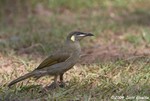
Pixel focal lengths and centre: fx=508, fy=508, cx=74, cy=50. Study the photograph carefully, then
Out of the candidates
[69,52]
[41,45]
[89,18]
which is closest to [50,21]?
[89,18]

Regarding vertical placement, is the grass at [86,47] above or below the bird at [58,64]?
below

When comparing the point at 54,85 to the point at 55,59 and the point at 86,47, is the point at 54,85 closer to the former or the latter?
the point at 55,59

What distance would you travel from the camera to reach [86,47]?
10.3 metres

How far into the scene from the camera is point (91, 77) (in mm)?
7594

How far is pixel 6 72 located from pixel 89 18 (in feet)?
19.4

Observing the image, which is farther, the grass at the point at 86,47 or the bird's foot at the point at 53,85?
the bird's foot at the point at 53,85

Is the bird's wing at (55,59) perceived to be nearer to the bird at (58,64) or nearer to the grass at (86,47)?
the bird at (58,64)

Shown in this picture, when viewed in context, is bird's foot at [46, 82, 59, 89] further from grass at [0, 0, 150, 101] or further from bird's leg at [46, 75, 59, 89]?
grass at [0, 0, 150, 101]

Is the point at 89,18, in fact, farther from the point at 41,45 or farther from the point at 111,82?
the point at 111,82

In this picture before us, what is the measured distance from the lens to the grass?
22.8 ft

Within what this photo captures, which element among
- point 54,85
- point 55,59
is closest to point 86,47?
point 55,59

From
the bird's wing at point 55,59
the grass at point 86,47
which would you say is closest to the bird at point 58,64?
the bird's wing at point 55,59

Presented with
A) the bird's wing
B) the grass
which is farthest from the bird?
the grass

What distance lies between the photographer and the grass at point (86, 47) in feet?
22.8
